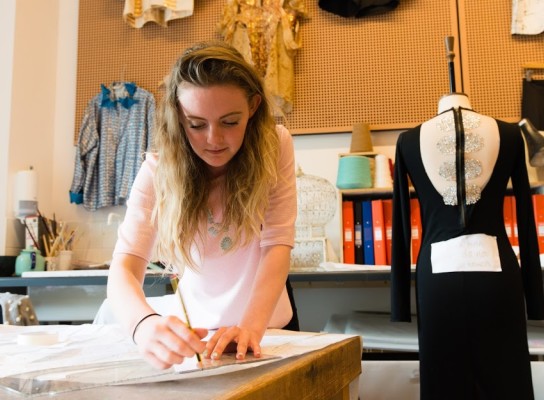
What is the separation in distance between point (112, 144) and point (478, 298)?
2.11 m

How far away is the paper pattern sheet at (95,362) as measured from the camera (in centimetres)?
55

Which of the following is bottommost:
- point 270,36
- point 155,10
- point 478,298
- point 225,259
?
point 478,298

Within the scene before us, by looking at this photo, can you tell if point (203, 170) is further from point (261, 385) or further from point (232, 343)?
point (261, 385)

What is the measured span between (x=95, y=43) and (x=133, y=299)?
260 cm

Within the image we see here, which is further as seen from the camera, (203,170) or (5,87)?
(5,87)

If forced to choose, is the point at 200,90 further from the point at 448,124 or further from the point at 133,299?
the point at 448,124

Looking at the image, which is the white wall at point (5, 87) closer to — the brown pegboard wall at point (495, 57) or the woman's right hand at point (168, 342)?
the woman's right hand at point (168, 342)

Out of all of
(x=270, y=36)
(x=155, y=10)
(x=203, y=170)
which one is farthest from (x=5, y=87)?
(x=203, y=170)

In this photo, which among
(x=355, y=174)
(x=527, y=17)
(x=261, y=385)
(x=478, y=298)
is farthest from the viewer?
(x=527, y=17)

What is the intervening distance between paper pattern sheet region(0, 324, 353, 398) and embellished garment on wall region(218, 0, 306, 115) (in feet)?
6.21

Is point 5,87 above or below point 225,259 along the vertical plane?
above

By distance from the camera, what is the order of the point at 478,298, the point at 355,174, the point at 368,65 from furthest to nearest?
the point at 368,65, the point at 355,174, the point at 478,298

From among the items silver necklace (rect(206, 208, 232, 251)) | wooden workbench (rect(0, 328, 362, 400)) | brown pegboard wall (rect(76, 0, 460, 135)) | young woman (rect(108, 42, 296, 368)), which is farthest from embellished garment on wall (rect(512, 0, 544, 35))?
wooden workbench (rect(0, 328, 362, 400))

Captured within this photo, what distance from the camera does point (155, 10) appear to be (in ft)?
9.39
